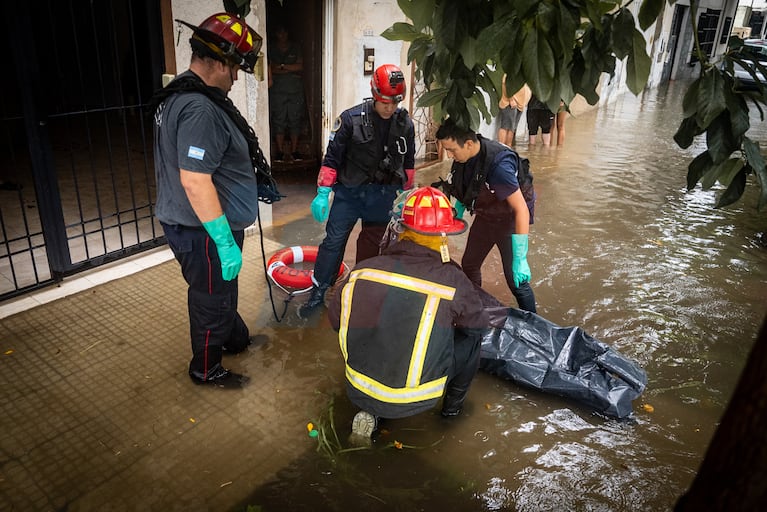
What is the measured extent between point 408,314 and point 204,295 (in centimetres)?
133

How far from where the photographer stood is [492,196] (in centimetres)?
409

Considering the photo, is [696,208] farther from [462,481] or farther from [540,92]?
[540,92]

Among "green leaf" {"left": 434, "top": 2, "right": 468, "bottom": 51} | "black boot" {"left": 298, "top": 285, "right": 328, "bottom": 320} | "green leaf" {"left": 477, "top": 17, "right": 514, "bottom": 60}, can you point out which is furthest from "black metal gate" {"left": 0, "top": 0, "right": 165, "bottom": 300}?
"green leaf" {"left": 477, "top": 17, "right": 514, "bottom": 60}

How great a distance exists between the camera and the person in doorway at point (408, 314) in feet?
8.95

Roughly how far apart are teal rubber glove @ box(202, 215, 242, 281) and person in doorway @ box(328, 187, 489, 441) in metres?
0.70

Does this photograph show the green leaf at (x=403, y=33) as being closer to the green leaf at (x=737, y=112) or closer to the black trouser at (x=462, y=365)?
the green leaf at (x=737, y=112)

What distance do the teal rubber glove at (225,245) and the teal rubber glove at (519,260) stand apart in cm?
184

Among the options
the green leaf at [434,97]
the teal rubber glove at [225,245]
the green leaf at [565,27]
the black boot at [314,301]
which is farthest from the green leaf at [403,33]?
the black boot at [314,301]

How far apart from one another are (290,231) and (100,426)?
126 inches

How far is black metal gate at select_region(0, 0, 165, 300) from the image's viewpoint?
13.5 feet

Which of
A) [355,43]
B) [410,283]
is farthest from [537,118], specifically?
[410,283]

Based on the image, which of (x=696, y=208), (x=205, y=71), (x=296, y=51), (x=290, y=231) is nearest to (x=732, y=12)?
(x=696, y=208)

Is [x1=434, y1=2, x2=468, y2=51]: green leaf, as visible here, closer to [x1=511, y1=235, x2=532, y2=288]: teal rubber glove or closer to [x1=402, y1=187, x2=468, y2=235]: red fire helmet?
[x1=402, y1=187, x2=468, y2=235]: red fire helmet

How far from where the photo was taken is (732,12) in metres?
24.4
